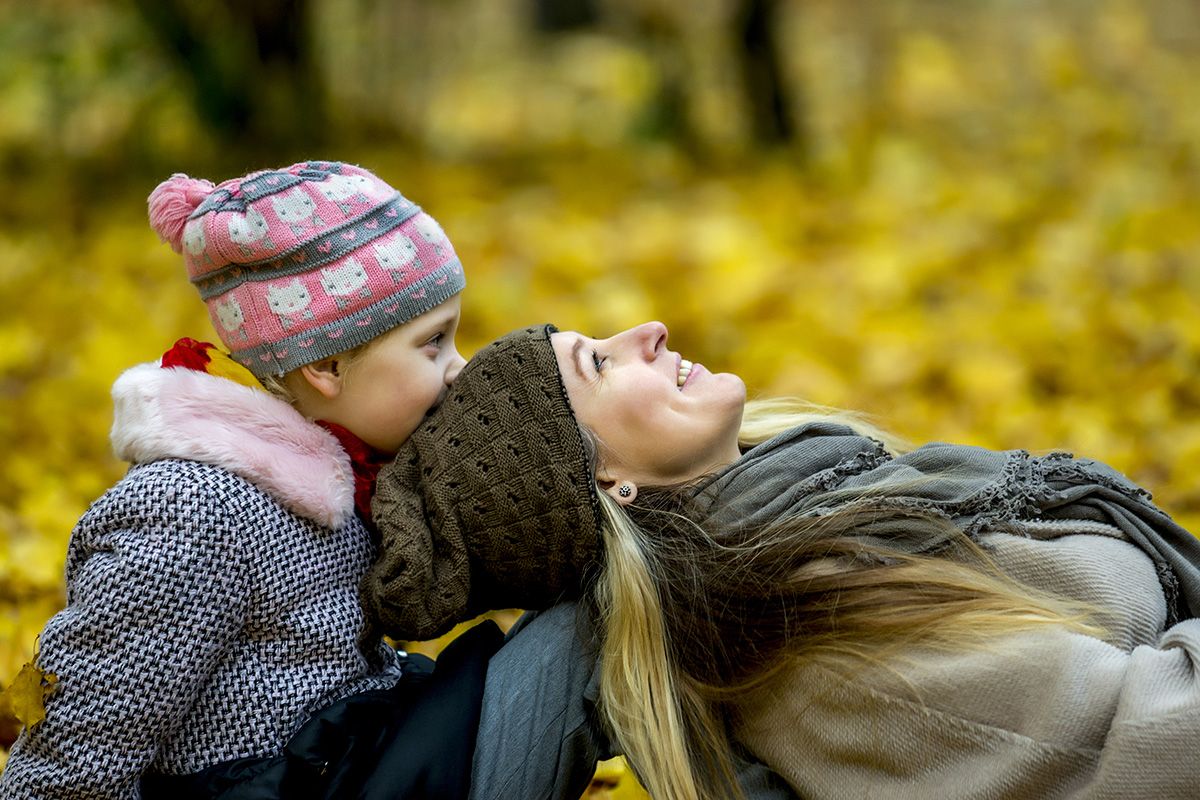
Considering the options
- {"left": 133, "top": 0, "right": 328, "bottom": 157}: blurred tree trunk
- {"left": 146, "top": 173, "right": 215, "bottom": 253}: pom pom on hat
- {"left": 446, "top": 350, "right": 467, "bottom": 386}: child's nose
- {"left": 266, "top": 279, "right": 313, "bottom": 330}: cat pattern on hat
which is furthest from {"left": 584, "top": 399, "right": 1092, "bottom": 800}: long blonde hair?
{"left": 133, "top": 0, "right": 328, "bottom": 157}: blurred tree trunk

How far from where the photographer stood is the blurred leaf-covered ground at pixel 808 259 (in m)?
3.89

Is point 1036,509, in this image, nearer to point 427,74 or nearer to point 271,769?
point 271,769

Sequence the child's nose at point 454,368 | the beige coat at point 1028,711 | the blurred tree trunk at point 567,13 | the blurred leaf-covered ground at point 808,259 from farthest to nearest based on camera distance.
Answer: the blurred tree trunk at point 567,13
the blurred leaf-covered ground at point 808,259
the child's nose at point 454,368
the beige coat at point 1028,711

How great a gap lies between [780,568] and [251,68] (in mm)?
5163

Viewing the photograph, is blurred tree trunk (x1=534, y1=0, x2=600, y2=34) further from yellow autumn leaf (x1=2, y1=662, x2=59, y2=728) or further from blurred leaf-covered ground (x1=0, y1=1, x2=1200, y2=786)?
yellow autumn leaf (x1=2, y1=662, x2=59, y2=728)

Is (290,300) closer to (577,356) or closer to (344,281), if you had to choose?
(344,281)

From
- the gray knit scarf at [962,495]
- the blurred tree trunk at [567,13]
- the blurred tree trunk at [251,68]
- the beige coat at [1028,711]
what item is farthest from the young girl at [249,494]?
the blurred tree trunk at [567,13]

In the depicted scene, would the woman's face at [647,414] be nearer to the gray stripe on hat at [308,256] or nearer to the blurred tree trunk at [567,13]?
the gray stripe on hat at [308,256]

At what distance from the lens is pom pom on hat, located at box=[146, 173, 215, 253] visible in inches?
81.4

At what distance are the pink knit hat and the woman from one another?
193mm

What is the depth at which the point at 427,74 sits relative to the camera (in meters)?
7.50

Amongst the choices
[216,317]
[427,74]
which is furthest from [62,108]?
[216,317]

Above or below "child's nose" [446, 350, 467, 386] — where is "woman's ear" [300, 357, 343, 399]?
below

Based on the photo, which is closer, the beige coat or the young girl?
the beige coat
